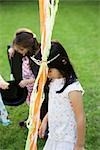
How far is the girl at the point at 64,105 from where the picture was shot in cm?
220

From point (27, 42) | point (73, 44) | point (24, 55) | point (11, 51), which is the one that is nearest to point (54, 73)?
point (27, 42)

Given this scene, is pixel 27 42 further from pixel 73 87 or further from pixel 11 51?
pixel 73 87

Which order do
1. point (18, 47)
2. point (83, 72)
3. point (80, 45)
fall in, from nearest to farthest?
point (18, 47), point (83, 72), point (80, 45)

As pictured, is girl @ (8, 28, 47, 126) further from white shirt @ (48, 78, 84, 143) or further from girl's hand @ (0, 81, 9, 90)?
white shirt @ (48, 78, 84, 143)

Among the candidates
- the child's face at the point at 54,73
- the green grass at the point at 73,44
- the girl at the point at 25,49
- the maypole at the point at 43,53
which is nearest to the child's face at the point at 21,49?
the girl at the point at 25,49

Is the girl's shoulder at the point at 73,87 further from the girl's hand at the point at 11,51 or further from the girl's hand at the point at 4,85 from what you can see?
the girl's hand at the point at 11,51

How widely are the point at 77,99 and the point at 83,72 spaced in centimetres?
352

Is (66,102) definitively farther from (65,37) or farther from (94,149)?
(65,37)

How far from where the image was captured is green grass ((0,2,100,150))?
12.5 ft

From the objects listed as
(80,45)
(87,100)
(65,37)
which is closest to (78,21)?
(65,37)

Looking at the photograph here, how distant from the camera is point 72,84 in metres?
2.30

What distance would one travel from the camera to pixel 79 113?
225 cm

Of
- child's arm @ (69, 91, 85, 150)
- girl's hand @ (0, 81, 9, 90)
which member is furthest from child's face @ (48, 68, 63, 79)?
girl's hand @ (0, 81, 9, 90)

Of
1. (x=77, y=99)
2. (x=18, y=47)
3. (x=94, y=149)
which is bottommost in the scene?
(x=94, y=149)
